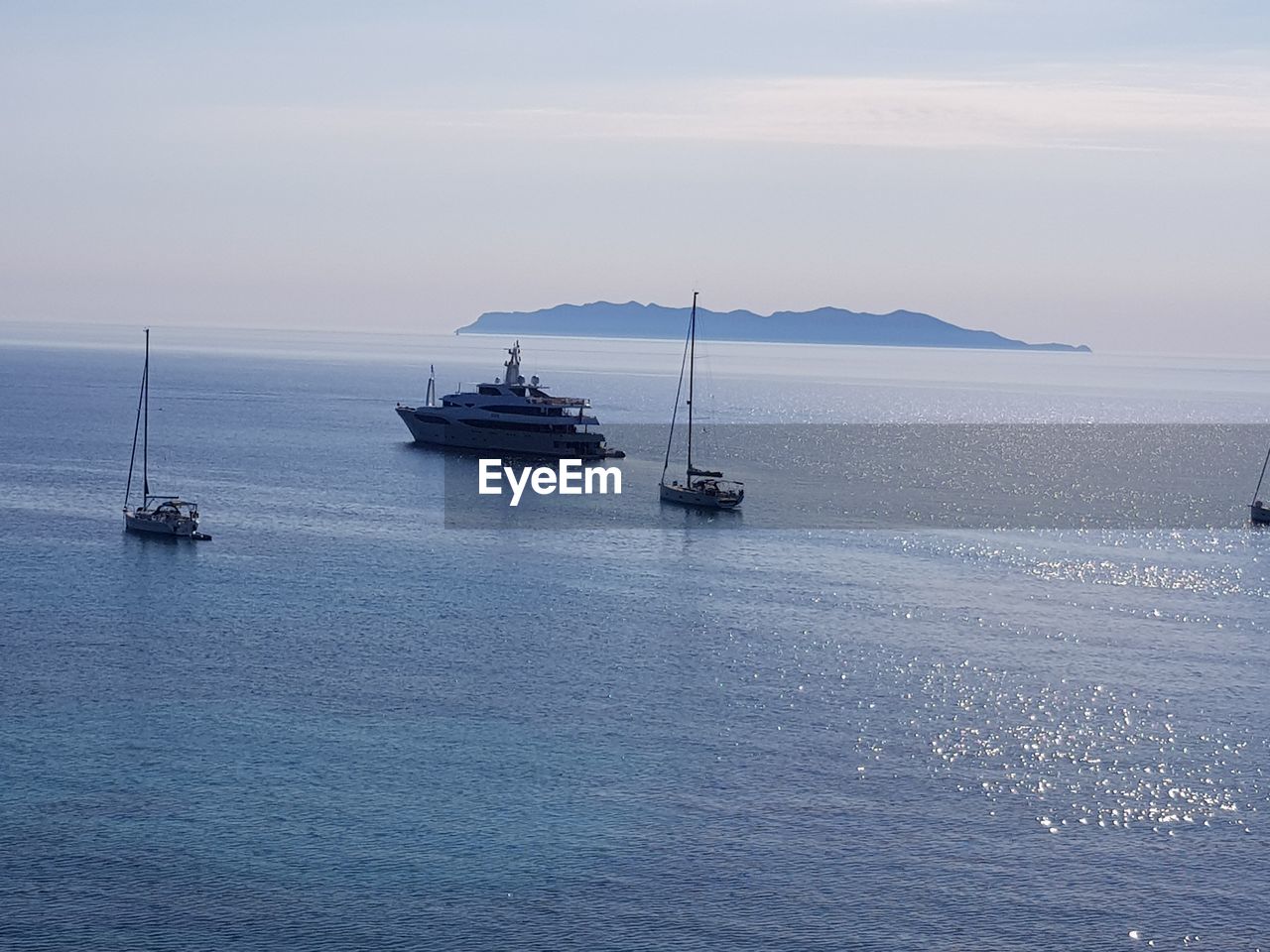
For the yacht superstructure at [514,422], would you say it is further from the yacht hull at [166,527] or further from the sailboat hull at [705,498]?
the yacht hull at [166,527]

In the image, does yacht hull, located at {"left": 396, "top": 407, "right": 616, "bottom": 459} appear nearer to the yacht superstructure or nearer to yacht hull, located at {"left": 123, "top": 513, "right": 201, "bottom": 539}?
the yacht superstructure

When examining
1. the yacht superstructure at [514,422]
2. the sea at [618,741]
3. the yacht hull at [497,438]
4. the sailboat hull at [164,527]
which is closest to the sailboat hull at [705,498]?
the sea at [618,741]

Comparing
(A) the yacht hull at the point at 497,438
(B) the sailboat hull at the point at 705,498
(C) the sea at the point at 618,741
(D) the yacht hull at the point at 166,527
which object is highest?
(A) the yacht hull at the point at 497,438

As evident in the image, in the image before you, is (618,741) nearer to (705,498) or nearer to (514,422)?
(705,498)

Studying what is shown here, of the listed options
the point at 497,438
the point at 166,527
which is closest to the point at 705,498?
the point at 166,527

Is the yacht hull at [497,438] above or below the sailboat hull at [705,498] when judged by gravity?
above

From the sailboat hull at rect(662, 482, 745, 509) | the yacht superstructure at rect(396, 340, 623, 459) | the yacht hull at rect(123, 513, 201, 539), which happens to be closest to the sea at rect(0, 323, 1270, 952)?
the yacht hull at rect(123, 513, 201, 539)

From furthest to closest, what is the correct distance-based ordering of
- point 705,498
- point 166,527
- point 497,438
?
point 497,438 → point 705,498 → point 166,527

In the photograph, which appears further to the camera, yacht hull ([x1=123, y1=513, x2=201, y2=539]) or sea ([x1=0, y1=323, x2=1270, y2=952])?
yacht hull ([x1=123, y1=513, x2=201, y2=539])
